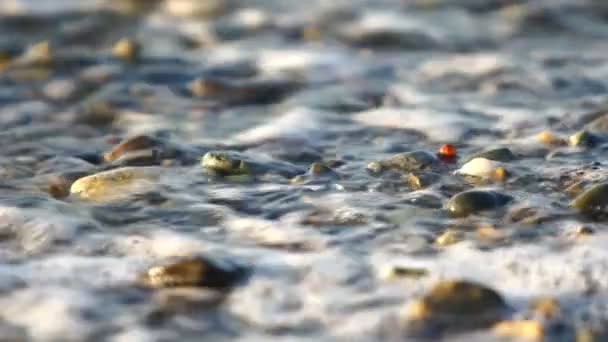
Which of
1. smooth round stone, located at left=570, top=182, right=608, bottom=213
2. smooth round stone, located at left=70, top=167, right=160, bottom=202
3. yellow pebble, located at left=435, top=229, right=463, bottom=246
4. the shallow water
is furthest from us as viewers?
smooth round stone, located at left=70, top=167, right=160, bottom=202

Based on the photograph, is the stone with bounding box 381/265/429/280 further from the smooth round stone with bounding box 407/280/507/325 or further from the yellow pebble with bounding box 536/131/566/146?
the yellow pebble with bounding box 536/131/566/146

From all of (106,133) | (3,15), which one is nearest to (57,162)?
(106,133)

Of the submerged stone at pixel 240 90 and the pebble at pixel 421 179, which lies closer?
the pebble at pixel 421 179

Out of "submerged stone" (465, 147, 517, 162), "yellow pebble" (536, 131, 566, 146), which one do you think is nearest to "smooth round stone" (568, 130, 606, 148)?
"yellow pebble" (536, 131, 566, 146)

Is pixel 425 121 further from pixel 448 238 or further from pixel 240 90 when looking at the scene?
pixel 448 238

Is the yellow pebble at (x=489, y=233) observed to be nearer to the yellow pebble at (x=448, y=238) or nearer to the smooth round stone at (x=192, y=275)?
the yellow pebble at (x=448, y=238)

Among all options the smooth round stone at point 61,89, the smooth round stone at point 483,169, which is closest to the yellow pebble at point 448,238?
the smooth round stone at point 483,169
